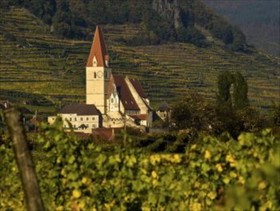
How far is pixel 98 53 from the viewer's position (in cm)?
10238

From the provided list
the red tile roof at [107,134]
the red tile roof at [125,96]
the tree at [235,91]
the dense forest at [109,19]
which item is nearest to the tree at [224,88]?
the tree at [235,91]

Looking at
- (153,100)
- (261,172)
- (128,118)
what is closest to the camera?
(261,172)

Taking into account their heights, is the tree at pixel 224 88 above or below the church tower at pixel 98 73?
above

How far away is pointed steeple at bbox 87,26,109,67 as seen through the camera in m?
102

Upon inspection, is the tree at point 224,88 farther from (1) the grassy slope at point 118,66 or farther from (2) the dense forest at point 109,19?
(2) the dense forest at point 109,19

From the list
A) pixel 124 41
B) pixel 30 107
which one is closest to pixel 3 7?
pixel 124 41

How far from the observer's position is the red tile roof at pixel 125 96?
98812mm

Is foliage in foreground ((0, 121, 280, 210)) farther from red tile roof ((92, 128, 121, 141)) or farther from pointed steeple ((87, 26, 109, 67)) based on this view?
pointed steeple ((87, 26, 109, 67))

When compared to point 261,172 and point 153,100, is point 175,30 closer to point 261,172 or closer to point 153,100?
point 153,100

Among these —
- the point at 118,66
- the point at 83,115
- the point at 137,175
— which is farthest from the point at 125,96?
the point at 137,175

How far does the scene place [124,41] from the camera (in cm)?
17675

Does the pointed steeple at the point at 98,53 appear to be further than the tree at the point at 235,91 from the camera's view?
Yes

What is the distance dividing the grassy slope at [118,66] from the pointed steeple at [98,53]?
1184 cm

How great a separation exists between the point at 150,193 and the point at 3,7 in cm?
15023
